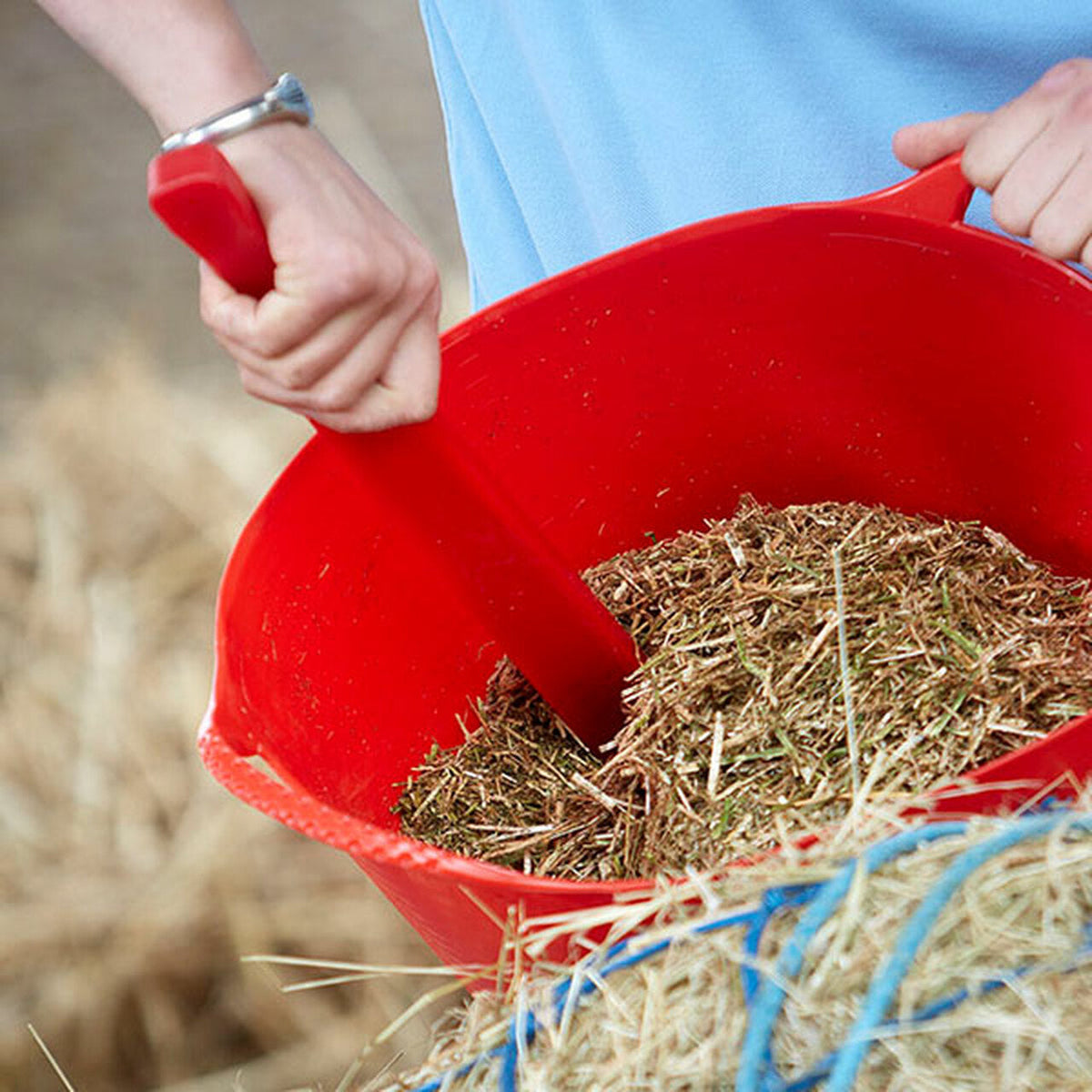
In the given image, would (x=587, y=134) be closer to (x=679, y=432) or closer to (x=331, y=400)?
(x=679, y=432)

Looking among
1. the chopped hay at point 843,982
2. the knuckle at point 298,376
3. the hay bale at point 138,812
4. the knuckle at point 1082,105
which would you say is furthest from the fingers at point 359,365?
the hay bale at point 138,812

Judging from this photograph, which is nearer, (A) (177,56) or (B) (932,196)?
(A) (177,56)

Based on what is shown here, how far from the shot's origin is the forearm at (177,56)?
0.67 m

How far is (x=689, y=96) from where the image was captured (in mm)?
Answer: 920

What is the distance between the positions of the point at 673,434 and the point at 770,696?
251 mm

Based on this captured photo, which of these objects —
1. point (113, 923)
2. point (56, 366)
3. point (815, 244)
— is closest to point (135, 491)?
point (113, 923)

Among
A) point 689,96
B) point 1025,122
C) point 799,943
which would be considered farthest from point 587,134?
point 799,943

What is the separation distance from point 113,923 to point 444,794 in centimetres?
48

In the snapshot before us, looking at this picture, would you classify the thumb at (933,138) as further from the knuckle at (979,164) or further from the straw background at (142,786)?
the straw background at (142,786)

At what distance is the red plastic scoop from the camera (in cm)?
56

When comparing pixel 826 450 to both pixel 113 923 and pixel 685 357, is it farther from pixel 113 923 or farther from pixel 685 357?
pixel 113 923

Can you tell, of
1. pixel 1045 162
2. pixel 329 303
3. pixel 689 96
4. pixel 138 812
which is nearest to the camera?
pixel 329 303

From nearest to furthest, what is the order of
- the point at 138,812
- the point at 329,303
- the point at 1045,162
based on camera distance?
the point at 329,303
the point at 1045,162
the point at 138,812

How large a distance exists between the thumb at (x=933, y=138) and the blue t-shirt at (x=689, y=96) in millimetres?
75
